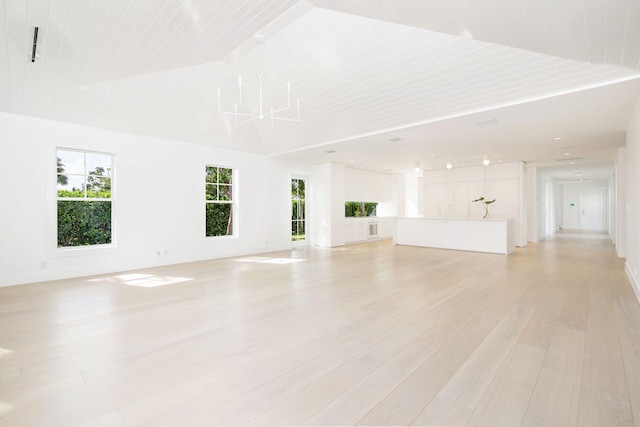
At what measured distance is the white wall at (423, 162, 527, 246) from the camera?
30.6 ft

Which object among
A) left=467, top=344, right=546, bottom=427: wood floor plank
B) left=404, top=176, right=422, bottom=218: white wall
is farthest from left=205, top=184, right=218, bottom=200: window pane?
left=404, top=176, right=422, bottom=218: white wall

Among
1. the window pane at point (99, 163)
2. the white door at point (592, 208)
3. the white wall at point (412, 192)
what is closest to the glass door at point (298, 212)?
the window pane at point (99, 163)

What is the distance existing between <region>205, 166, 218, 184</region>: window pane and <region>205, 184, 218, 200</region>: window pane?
4.9 inches

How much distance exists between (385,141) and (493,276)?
3407 millimetres

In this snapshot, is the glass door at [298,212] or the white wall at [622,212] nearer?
the white wall at [622,212]

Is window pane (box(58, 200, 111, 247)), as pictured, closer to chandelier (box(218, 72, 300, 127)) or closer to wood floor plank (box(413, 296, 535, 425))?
chandelier (box(218, 72, 300, 127))

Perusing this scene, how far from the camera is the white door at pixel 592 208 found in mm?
15509

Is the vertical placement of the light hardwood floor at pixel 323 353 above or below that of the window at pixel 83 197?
below

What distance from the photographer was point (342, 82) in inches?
187

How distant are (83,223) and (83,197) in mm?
482

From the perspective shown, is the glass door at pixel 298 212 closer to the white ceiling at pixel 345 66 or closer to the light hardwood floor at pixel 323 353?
the white ceiling at pixel 345 66

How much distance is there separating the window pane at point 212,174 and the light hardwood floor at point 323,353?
3.37 m

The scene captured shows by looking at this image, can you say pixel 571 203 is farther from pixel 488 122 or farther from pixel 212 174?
pixel 212 174

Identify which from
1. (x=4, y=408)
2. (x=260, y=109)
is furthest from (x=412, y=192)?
(x=4, y=408)
